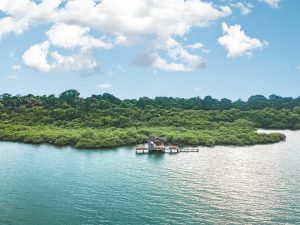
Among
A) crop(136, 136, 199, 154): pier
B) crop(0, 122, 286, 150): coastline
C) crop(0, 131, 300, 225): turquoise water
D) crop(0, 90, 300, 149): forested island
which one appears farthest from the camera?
crop(0, 90, 300, 149): forested island

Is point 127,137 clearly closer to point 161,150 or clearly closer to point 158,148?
point 158,148

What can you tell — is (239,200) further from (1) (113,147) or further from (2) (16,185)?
(1) (113,147)

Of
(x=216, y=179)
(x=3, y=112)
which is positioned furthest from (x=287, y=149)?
(x=3, y=112)

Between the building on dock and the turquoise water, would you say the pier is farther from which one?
the turquoise water

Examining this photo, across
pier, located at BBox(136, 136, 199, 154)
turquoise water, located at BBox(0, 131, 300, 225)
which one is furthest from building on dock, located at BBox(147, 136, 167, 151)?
turquoise water, located at BBox(0, 131, 300, 225)

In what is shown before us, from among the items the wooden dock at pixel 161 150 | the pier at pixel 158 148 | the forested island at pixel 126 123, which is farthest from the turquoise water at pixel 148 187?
the forested island at pixel 126 123

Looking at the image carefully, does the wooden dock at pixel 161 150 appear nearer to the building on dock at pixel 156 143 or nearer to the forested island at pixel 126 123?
the building on dock at pixel 156 143

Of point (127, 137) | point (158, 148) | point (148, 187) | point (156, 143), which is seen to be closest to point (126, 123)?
point (127, 137)
